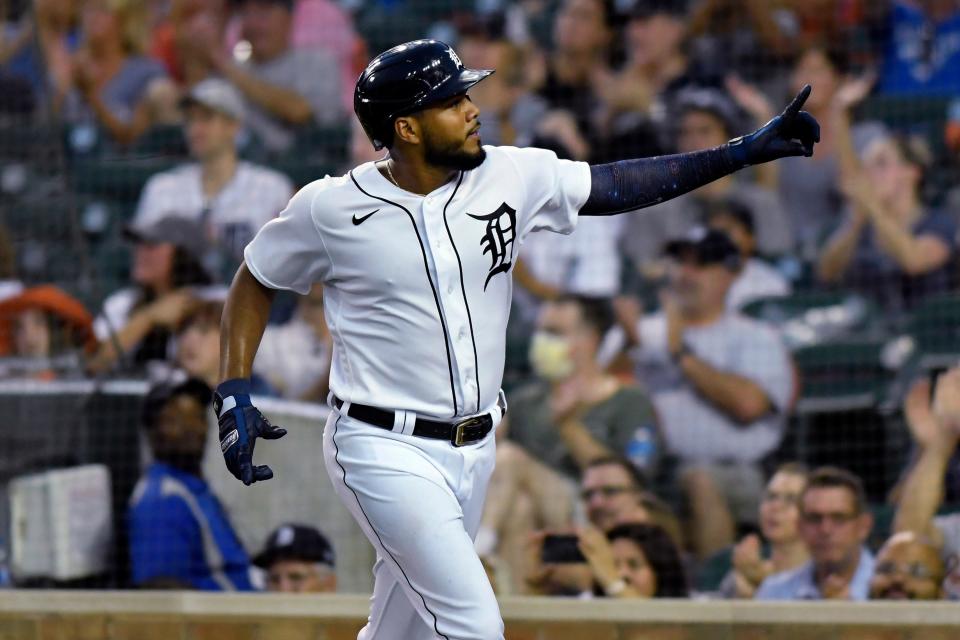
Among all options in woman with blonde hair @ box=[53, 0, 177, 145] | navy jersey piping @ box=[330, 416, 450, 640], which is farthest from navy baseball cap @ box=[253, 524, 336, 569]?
woman with blonde hair @ box=[53, 0, 177, 145]

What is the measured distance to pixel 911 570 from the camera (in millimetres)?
4711

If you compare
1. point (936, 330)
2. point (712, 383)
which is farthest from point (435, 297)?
point (936, 330)

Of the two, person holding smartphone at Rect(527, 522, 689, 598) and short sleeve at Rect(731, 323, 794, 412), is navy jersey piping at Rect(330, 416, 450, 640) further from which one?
short sleeve at Rect(731, 323, 794, 412)

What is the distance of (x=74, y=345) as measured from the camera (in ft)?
20.2

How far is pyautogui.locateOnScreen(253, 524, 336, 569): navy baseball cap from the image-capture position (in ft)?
16.8

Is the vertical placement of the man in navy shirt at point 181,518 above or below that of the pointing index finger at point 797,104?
below

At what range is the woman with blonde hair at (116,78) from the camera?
8.00 meters

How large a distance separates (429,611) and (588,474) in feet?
6.76

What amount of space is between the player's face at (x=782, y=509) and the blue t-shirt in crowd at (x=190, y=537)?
5.26 feet

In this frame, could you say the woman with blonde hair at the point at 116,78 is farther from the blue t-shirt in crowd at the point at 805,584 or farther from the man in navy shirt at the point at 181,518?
the blue t-shirt in crowd at the point at 805,584

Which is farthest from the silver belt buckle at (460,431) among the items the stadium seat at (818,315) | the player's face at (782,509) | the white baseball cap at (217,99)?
the white baseball cap at (217,99)

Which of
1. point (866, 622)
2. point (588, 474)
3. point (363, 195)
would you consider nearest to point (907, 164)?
point (588, 474)

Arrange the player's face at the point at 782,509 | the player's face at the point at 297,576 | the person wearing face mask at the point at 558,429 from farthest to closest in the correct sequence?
the person wearing face mask at the point at 558,429 → the player's face at the point at 297,576 → the player's face at the point at 782,509

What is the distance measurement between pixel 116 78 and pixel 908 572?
4.93 m
